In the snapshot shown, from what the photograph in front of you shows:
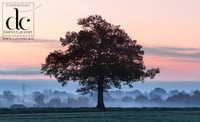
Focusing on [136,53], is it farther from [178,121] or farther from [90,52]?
[178,121]

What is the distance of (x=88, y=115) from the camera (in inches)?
2564

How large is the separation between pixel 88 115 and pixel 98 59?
17281 mm

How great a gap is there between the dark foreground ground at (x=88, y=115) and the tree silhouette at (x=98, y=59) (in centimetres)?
721

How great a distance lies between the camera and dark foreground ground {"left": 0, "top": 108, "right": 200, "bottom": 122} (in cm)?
5869

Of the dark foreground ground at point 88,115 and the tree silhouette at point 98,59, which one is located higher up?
the tree silhouette at point 98,59

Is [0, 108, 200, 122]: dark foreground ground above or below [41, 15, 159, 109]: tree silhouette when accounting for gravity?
below

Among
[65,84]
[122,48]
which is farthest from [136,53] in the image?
[65,84]

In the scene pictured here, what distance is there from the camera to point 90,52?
82.1 m

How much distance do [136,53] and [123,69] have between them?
108 inches

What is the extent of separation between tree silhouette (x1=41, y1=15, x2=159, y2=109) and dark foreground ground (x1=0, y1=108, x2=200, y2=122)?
23.7 ft

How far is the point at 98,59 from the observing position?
81.7 metres

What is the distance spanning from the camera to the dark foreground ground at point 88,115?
5869cm

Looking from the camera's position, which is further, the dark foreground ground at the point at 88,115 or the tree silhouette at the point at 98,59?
the tree silhouette at the point at 98,59

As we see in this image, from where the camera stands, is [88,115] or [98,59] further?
[98,59]
